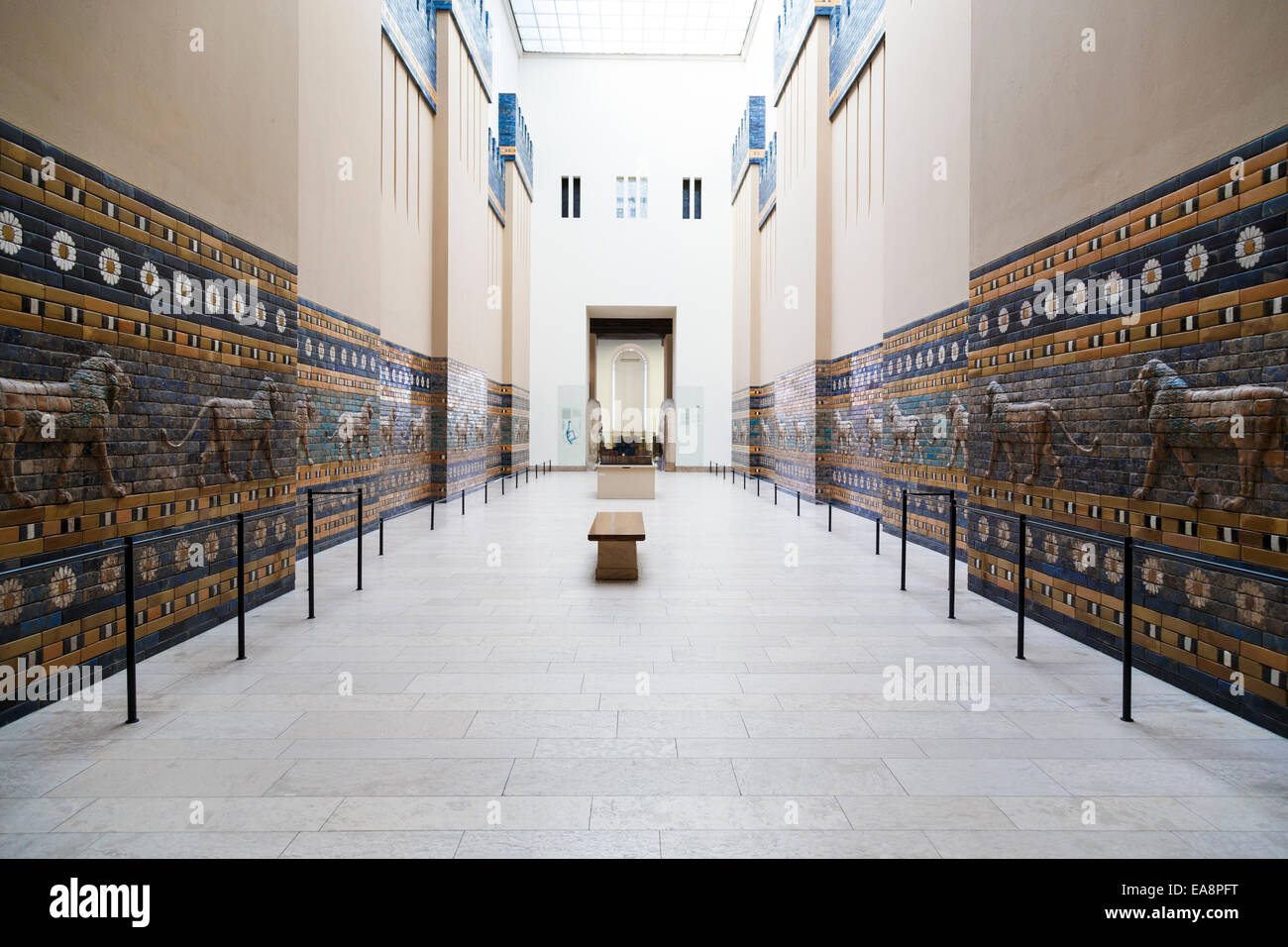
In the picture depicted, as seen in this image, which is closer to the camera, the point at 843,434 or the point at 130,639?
the point at 130,639

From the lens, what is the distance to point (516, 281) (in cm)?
2589

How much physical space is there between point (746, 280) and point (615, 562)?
2074 centimetres

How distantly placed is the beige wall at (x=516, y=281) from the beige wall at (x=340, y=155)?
500 inches

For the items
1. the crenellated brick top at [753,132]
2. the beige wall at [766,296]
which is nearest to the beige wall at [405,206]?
the beige wall at [766,296]

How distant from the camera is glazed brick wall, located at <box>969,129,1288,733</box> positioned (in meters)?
3.88

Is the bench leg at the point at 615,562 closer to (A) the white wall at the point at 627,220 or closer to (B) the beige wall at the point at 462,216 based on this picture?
(B) the beige wall at the point at 462,216

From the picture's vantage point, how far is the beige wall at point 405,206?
1288 centimetres

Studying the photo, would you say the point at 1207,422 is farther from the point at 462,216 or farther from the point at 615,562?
the point at 462,216

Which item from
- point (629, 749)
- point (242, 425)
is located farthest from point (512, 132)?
point (629, 749)

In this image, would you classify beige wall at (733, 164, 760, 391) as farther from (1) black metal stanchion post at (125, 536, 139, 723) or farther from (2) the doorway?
(1) black metal stanchion post at (125, 536, 139, 723)

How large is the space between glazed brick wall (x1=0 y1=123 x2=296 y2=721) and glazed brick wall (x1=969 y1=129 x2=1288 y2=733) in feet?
20.6

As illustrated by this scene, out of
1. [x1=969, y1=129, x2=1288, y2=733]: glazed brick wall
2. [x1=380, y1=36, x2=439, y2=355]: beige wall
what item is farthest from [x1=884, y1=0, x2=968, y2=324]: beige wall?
[x1=380, y1=36, x2=439, y2=355]: beige wall

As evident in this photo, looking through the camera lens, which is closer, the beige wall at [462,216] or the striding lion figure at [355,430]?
the striding lion figure at [355,430]

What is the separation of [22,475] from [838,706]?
4.67 m
